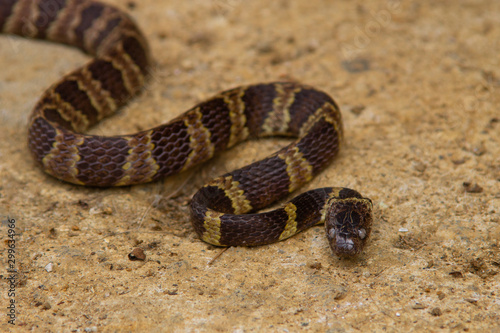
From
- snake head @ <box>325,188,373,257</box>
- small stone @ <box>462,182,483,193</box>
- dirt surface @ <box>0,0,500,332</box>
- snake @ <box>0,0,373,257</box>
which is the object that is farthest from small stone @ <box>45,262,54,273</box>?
small stone @ <box>462,182,483,193</box>

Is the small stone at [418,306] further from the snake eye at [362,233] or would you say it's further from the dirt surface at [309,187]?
the snake eye at [362,233]

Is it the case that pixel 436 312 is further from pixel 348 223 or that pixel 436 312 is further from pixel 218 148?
pixel 218 148

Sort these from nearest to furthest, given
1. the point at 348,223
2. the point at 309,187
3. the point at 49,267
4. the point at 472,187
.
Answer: the point at 49,267, the point at 348,223, the point at 472,187, the point at 309,187

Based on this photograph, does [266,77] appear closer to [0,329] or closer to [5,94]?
[5,94]

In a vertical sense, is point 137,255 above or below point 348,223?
below

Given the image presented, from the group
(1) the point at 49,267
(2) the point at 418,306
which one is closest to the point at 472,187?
(2) the point at 418,306

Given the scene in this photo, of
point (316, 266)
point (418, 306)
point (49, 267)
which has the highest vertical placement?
point (418, 306)

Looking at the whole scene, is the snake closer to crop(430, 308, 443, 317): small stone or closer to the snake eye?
the snake eye

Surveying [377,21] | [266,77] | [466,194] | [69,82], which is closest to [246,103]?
[266,77]
